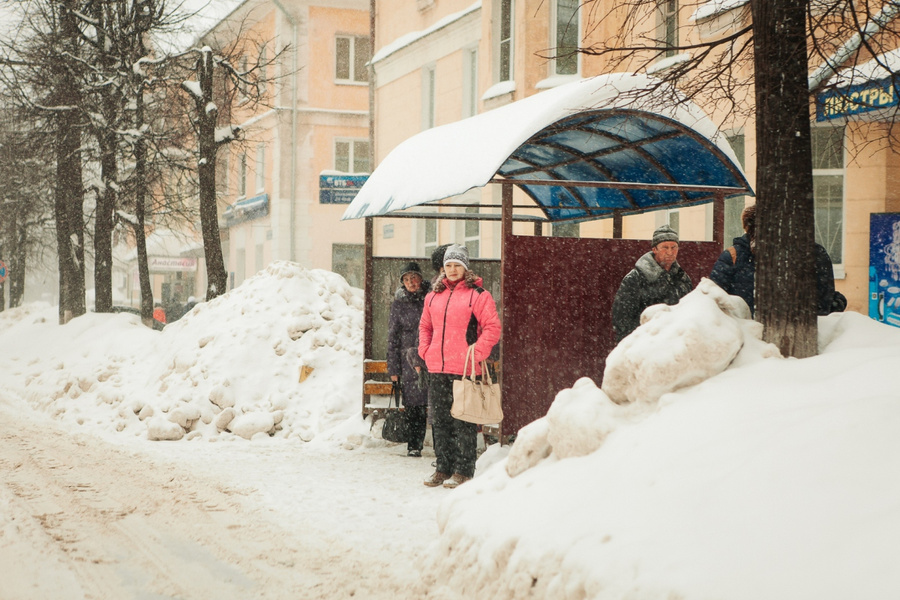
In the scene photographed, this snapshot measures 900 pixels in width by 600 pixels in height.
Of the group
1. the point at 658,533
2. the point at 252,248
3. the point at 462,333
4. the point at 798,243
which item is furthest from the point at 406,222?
the point at 658,533

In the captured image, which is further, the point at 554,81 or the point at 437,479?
the point at 554,81

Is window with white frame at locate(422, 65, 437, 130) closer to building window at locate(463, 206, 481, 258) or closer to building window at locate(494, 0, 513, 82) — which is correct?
building window at locate(463, 206, 481, 258)

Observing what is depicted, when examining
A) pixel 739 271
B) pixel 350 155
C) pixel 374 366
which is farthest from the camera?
pixel 350 155

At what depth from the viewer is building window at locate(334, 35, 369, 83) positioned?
3107cm

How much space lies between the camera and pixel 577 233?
15883 mm

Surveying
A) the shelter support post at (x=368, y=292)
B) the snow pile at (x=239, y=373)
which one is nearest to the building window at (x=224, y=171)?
the snow pile at (x=239, y=373)

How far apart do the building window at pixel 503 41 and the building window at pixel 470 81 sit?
241cm

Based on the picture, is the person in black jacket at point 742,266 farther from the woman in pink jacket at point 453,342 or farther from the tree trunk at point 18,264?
the tree trunk at point 18,264

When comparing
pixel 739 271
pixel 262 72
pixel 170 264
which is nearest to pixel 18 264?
pixel 170 264

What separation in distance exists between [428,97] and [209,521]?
17.5 m

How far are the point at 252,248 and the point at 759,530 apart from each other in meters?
31.1

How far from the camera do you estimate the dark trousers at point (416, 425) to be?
881 cm

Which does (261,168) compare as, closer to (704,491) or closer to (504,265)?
(504,265)

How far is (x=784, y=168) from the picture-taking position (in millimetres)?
5438
